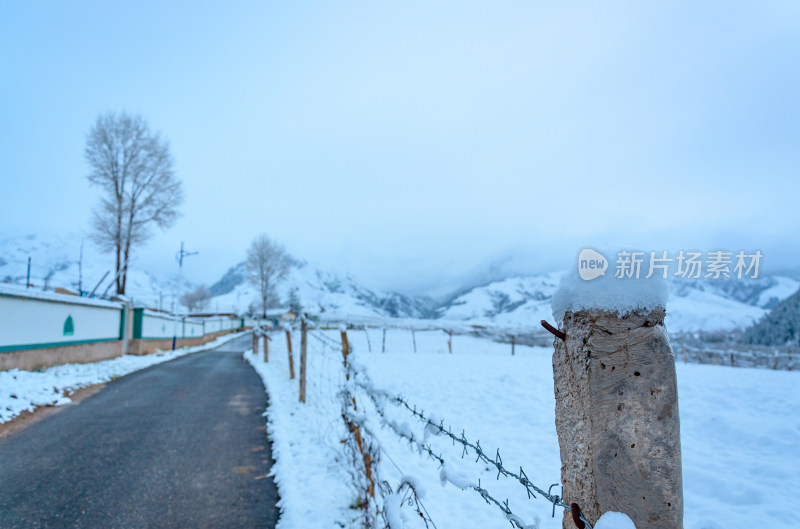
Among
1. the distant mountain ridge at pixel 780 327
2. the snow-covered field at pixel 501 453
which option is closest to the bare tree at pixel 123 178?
the snow-covered field at pixel 501 453

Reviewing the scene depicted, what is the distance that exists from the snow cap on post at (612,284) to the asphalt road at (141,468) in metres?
3.35

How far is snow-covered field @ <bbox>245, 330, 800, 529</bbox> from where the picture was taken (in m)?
3.51

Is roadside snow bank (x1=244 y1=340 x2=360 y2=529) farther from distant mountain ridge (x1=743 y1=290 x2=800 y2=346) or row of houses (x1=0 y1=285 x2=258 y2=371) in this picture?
distant mountain ridge (x1=743 y1=290 x2=800 y2=346)

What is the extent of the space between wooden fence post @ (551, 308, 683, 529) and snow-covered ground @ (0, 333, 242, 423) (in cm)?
825

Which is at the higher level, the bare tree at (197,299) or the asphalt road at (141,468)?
the bare tree at (197,299)

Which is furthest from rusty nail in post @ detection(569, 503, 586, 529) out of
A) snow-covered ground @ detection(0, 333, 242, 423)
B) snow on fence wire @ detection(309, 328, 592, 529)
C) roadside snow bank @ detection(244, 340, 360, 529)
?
snow-covered ground @ detection(0, 333, 242, 423)

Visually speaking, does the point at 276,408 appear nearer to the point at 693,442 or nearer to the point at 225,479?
the point at 225,479

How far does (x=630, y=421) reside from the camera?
3.43 feet

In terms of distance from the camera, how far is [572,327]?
117 cm

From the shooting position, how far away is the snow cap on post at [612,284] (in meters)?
1.07

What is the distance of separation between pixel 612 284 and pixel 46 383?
433 inches

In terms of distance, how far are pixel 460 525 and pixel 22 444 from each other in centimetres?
554

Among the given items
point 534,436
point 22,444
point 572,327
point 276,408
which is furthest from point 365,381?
point 22,444

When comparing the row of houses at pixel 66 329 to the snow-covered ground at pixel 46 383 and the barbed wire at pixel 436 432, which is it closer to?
the snow-covered ground at pixel 46 383
